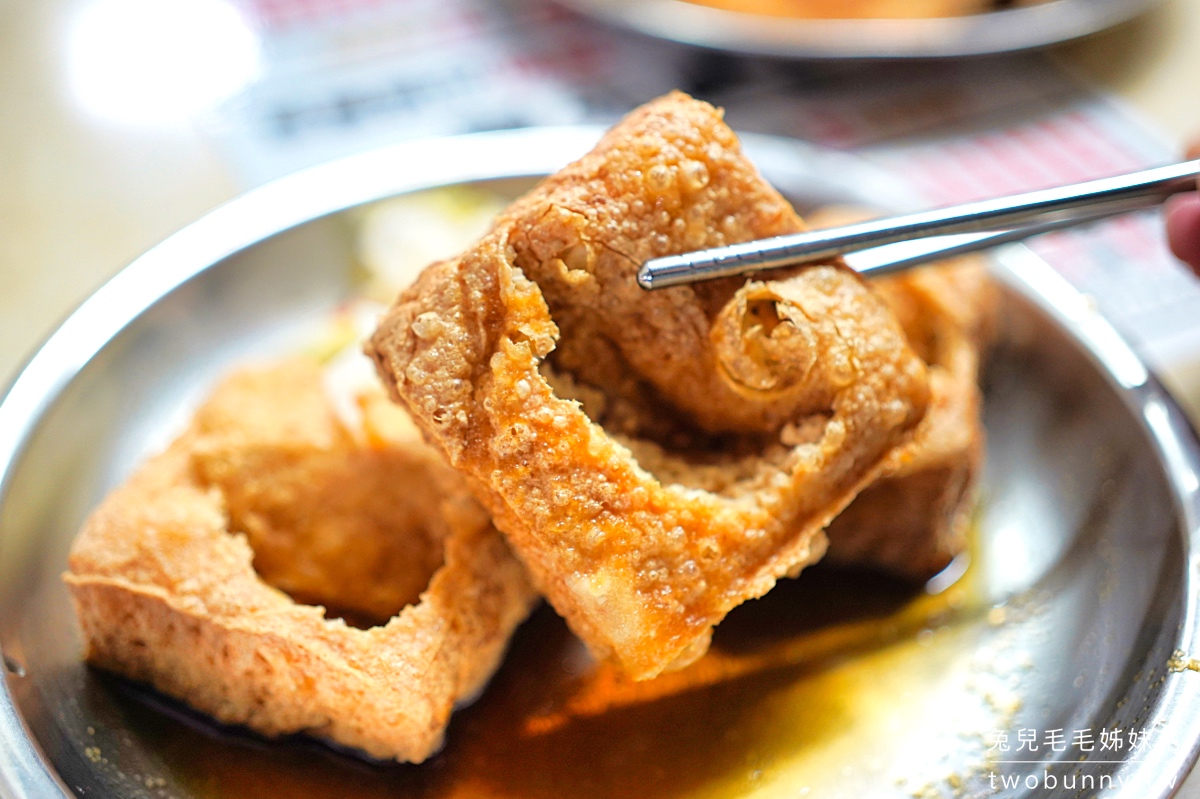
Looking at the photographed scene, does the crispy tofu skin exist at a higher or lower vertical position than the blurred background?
lower

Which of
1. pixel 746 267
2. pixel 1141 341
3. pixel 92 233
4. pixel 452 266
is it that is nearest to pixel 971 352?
pixel 746 267

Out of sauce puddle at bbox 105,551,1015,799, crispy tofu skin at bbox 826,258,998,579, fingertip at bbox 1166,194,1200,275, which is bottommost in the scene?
sauce puddle at bbox 105,551,1015,799

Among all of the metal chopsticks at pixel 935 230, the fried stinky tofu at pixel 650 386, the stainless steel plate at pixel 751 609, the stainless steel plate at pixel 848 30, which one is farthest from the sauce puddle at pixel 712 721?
the stainless steel plate at pixel 848 30

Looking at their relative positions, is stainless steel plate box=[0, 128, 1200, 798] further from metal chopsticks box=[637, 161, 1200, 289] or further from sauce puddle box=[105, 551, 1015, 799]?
metal chopsticks box=[637, 161, 1200, 289]

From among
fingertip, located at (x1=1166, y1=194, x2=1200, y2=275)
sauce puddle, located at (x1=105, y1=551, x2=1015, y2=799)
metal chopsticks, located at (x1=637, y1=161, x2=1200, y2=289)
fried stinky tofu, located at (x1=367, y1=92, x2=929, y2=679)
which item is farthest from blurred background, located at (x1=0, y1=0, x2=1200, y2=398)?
fried stinky tofu, located at (x1=367, y1=92, x2=929, y2=679)

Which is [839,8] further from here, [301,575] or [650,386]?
[301,575]

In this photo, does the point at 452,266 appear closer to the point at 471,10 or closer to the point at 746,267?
the point at 746,267

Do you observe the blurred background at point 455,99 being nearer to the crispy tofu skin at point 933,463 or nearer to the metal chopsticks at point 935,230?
the crispy tofu skin at point 933,463
